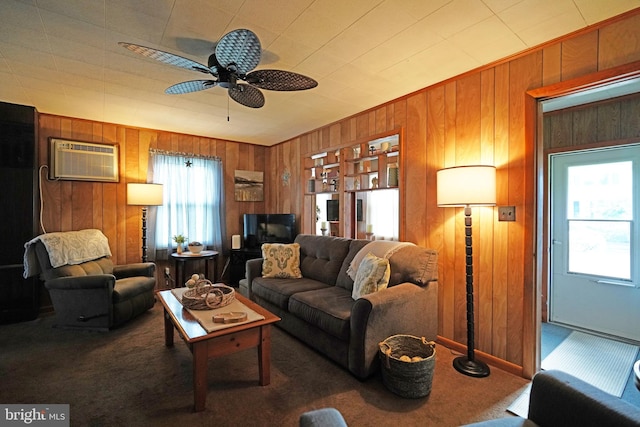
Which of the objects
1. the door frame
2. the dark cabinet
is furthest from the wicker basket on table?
the dark cabinet

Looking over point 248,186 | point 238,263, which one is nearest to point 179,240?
point 238,263

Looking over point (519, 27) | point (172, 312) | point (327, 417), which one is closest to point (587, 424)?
point (327, 417)

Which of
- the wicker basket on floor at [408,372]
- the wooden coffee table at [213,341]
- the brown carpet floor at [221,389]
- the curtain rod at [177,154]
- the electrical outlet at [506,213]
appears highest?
the curtain rod at [177,154]

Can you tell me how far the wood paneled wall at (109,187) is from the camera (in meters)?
3.73

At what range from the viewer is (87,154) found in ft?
12.8

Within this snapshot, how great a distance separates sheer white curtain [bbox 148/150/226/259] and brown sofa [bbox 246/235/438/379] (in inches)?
70.4

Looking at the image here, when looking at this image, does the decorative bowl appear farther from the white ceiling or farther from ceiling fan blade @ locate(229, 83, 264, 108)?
ceiling fan blade @ locate(229, 83, 264, 108)

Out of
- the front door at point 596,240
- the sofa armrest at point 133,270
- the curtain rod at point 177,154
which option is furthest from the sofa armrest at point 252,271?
the front door at point 596,240

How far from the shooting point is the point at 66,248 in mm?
3203

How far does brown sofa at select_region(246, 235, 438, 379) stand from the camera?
210 cm

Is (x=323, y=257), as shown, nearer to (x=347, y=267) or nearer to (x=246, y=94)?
(x=347, y=267)

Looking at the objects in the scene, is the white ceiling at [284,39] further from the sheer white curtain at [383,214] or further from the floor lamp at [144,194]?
the sheer white curtain at [383,214]

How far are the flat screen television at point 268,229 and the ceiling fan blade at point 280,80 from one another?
2626 millimetres

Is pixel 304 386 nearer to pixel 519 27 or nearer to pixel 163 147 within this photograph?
pixel 519 27
